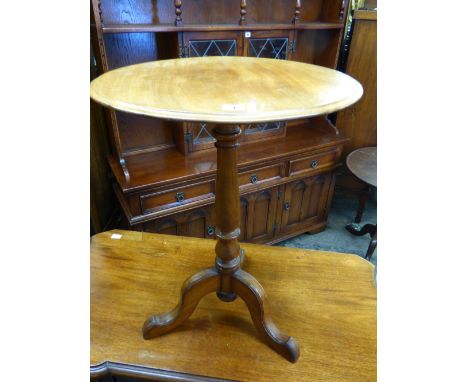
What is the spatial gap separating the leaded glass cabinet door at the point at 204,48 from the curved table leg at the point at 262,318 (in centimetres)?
71

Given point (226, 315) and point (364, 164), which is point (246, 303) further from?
point (364, 164)

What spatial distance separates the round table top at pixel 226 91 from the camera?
0.56 m

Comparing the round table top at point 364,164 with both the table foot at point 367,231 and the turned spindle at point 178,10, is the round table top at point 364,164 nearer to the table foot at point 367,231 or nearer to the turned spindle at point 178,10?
the table foot at point 367,231

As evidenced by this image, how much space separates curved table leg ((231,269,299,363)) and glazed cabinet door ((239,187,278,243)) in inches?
36.3

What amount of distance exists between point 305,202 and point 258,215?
388mm

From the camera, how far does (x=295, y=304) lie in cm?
109

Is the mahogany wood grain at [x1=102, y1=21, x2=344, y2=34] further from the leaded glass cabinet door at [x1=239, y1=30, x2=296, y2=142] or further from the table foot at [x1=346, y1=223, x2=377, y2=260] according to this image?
the table foot at [x1=346, y1=223, x2=377, y2=260]

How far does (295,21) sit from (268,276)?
4.44ft

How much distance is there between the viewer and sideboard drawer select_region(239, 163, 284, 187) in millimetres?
1754

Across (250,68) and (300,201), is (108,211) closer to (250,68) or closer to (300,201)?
(300,201)

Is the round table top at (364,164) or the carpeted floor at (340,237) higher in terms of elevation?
the round table top at (364,164)

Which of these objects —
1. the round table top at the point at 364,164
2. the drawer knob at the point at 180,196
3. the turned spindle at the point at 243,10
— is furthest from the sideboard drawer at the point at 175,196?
the round table top at the point at 364,164

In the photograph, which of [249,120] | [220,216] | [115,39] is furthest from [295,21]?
[249,120]

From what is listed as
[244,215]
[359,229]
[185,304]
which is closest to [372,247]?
[359,229]
